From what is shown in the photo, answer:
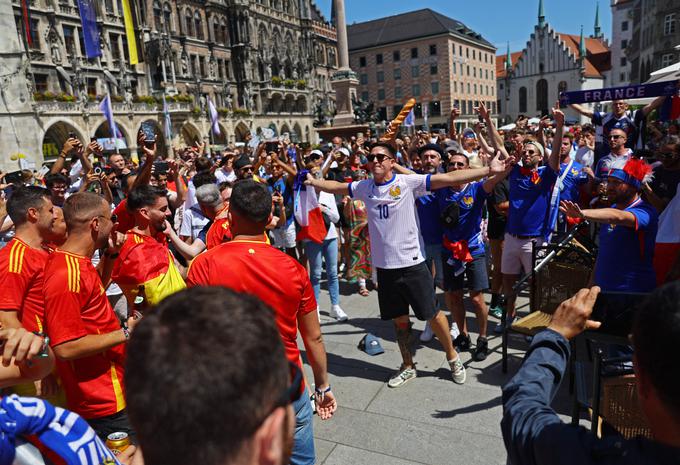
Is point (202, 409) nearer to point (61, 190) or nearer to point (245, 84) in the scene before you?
point (61, 190)

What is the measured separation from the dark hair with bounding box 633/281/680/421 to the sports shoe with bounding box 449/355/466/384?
3346mm

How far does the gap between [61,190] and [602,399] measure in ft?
22.5

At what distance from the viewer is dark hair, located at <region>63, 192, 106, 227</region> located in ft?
9.30

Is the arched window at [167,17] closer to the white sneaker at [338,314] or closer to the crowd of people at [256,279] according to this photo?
the crowd of people at [256,279]

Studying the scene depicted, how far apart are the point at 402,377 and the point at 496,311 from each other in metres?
2.15

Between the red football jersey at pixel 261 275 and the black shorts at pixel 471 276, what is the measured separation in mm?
2753

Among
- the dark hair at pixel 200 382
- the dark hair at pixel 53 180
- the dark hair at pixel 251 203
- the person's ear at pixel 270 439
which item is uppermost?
the dark hair at pixel 53 180

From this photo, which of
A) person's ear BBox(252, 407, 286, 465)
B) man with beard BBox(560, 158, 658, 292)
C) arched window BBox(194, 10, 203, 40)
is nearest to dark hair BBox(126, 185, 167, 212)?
person's ear BBox(252, 407, 286, 465)

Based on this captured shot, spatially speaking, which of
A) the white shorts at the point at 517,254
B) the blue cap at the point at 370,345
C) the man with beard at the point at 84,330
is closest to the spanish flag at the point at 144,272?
the man with beard at the point at 84,330

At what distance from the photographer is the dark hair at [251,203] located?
281 cm

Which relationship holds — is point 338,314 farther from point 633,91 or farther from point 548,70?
point 548,70

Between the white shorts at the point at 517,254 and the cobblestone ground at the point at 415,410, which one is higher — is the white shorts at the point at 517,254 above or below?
above

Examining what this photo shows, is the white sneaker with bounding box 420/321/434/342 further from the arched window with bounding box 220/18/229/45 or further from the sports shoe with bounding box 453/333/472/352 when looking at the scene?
the arched window with bounding box 220/18/229/45

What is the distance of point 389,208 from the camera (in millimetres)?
4410
